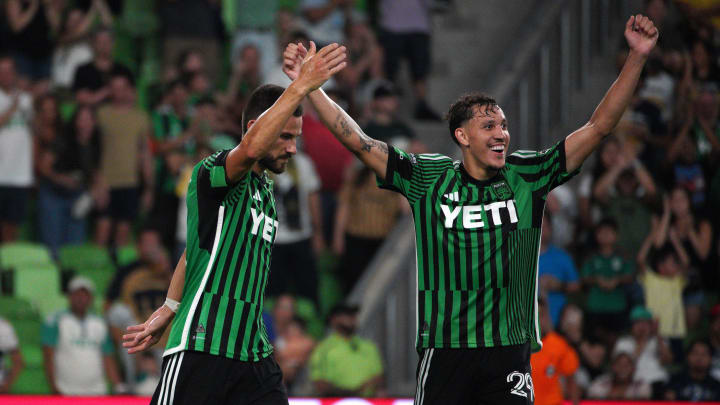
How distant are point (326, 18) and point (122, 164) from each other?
265 cm

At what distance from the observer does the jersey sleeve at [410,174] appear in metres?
5.63

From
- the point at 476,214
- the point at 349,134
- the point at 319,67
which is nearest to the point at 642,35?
the point at 476,214

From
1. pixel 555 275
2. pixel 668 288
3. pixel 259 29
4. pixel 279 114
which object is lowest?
pixel 668 288

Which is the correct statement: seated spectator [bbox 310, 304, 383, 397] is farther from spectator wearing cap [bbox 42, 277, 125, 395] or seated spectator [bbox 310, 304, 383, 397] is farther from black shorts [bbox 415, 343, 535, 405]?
black shorts [bbox 415, 343, 535, 405]

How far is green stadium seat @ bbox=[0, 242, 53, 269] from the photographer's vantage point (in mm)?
10734

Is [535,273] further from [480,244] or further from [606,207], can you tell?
[606,207]

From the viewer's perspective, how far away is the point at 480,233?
5.52m

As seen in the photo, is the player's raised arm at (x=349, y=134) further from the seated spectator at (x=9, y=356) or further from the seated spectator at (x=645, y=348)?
the seated spectator at (x=9, y=356)

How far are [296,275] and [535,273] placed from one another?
4974mm

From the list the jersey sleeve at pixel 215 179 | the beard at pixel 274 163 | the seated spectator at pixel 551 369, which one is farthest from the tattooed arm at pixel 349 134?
the seated spectator at pixel 551 369

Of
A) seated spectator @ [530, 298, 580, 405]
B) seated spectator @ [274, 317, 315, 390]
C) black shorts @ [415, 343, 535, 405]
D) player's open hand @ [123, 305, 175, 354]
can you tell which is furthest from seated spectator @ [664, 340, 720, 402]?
player's open hand @ [123, 305, 175, 354]

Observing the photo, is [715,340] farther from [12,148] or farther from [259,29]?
[12,148]

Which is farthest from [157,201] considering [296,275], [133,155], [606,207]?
[606,207]

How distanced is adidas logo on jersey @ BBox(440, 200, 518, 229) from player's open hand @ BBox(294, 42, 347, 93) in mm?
1019
